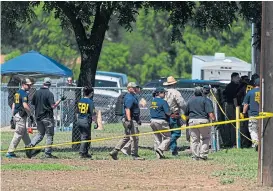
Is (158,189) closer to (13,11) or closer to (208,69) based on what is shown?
(13,11)

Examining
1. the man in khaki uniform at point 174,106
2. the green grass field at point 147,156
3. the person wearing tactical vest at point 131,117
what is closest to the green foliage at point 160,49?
the green grass field at point 147,156

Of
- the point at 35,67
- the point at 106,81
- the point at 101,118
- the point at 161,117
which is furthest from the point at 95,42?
the point at 106,81

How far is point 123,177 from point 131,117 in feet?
12.2

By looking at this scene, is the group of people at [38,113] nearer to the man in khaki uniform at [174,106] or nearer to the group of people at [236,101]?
the man in khaki uniform at [174,106]

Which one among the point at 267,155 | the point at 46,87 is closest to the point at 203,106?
the point at 46,87

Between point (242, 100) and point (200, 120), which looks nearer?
point (200, 120)

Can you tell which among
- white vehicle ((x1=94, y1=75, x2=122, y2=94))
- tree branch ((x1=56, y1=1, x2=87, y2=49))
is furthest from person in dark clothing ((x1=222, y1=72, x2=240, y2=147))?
white vehicle ((x1=94, y1=75, x2=122, y2=94))

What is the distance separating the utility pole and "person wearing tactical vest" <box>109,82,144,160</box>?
5.54 meters

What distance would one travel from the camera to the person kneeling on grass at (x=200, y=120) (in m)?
17.7

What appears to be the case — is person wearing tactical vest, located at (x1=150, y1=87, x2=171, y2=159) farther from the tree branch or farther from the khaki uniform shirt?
the tree branch

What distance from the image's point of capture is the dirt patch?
12852 mm

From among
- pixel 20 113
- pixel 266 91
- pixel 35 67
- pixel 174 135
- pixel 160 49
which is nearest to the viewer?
pixel 266 91

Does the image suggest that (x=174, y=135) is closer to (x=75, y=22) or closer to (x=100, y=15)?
(x=100, y=15)

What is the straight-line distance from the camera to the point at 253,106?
1930cm
